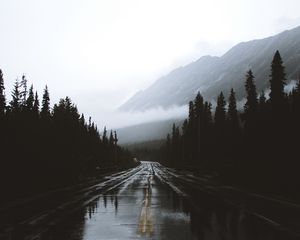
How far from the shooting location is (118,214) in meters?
17.1

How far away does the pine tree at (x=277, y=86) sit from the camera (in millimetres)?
53531

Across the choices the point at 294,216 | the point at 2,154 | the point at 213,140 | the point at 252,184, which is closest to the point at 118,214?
the point at 294,216

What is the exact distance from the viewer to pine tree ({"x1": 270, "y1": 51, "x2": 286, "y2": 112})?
53.5 meters

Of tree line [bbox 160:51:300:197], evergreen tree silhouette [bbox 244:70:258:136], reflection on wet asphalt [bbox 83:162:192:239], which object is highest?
evergreen tree silhouette [bbox 244:70:258:136]

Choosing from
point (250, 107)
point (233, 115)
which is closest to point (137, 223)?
point (250, 107)

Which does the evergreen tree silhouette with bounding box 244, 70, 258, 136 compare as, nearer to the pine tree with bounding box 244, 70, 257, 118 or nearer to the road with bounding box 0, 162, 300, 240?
the pine tree with bounding box 244, 70, 257, 118

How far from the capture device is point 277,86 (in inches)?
2219

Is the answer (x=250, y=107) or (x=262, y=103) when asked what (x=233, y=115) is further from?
(x=250, y=107)

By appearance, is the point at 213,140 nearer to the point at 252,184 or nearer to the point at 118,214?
the point at 252,184

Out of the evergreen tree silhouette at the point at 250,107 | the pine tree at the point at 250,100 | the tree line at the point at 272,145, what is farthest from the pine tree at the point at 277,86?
the pine tree at the point at 250,100

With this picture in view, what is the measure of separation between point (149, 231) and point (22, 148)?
2293 centimetres

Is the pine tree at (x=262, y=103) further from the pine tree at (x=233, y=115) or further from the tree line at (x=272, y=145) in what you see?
the pine tree at (x=233, y=115)

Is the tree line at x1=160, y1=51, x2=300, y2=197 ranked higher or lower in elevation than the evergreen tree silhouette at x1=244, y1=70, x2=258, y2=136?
lower

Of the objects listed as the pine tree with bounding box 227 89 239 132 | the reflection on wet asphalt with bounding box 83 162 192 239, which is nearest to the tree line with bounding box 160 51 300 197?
the pine tree with bounding box 227 89 239 132
